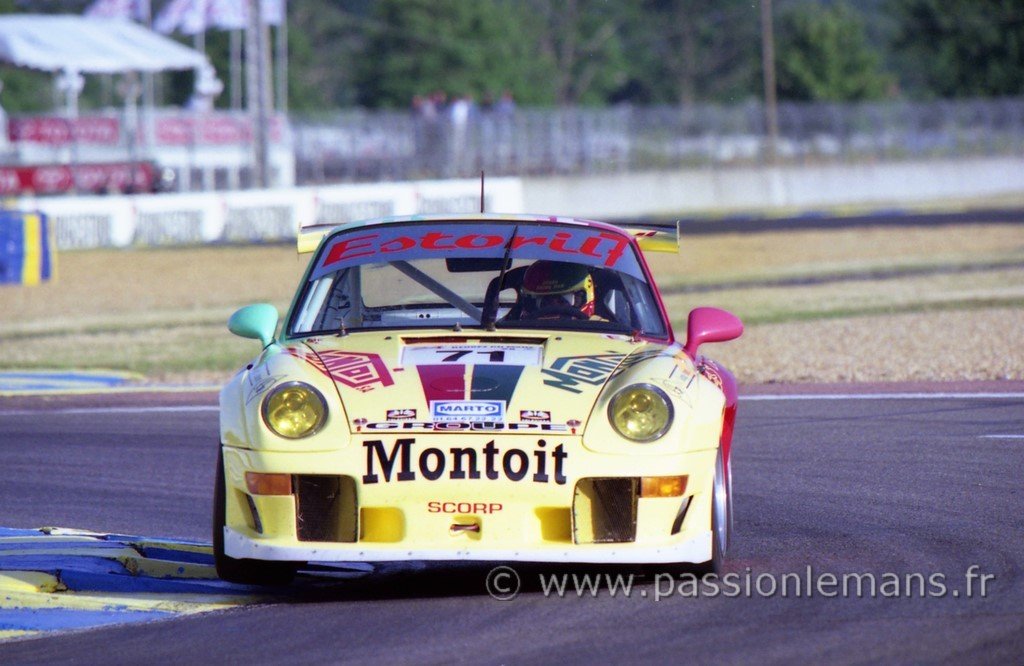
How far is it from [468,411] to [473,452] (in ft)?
0.49

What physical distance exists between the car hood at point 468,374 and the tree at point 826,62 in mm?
65458

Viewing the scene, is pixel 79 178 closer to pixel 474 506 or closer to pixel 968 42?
pixel 474 506

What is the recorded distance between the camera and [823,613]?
4.97m

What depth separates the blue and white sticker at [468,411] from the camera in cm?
512

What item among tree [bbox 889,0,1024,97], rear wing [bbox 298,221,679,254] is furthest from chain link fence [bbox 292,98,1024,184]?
rear wing [bbox 298,221,679,254]

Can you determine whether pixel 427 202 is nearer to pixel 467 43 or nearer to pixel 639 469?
pixel 639 469

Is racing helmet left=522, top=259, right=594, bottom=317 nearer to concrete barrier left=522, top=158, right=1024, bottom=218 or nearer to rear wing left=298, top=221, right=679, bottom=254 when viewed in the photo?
rear wing left=298, top=221, right=679, bottom=254

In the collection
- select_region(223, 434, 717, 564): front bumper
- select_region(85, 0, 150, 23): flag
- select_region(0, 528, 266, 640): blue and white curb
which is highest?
select_region(85, 0, 150, 23): flag

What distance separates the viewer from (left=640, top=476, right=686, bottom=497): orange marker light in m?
5.11

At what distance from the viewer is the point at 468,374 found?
535cm

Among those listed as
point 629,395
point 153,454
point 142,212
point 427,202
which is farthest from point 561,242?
point 427,202

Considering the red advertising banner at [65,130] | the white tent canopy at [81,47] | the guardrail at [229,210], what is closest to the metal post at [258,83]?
the guardrail at [229,210]

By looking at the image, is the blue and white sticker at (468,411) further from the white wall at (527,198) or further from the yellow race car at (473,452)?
the white wall at (527,198)

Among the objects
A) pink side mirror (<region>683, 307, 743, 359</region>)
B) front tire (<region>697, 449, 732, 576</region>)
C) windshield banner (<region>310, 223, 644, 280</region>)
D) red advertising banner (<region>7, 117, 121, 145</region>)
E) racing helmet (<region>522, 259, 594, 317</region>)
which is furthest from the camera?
red advertising banner (<region>7, 117, 121, 145</region>)
